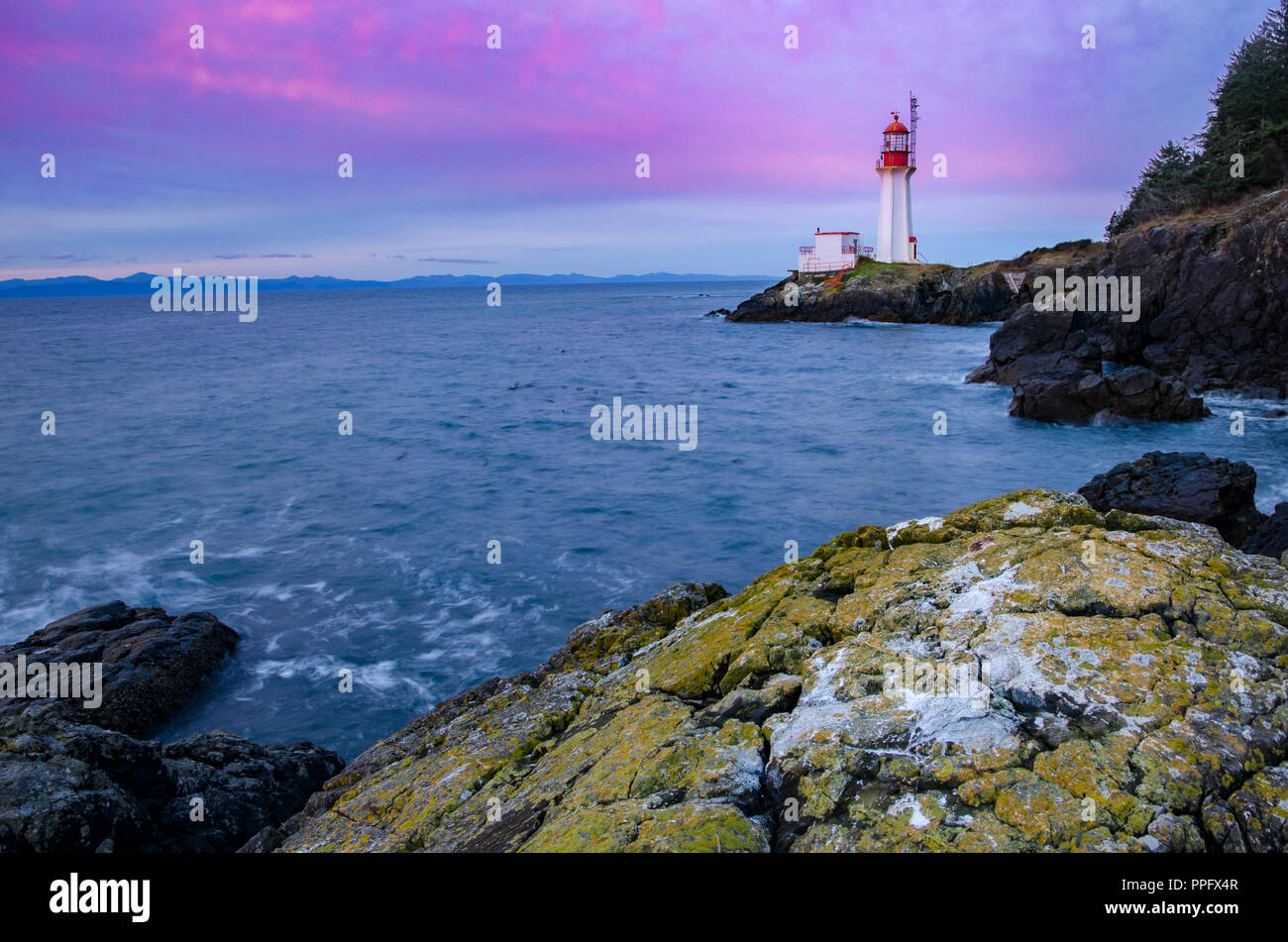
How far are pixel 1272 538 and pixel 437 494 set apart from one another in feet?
68.9

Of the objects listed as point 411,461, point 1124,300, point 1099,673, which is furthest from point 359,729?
point 1124,300

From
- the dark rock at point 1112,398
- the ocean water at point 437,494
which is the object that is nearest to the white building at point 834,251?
the ocean water at point 437,494

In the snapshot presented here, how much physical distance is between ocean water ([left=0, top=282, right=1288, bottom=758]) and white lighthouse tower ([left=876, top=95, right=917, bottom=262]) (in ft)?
118

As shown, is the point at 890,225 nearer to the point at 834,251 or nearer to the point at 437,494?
the point at 834,251

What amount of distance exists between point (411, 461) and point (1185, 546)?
1031 inches

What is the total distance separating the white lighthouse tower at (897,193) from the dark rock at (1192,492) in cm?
7298

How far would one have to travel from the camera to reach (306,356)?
6756 cm

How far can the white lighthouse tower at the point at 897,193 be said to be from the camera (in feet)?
263

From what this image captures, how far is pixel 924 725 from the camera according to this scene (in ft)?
16.6

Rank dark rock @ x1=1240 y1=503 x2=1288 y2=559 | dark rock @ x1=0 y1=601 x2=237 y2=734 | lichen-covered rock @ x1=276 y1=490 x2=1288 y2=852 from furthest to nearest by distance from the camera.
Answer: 1. dark rock @ x1=1240 y1=503 x2=1288 y2=559
2. dark rock @ x1=0 y1=601 x2=237 y2=734
3. lichen-covered rock @ x1=276 y1=490 x2=1288 y2=852

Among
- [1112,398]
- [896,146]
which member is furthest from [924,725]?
[896,146]

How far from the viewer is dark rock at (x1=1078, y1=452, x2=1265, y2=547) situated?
587 inches

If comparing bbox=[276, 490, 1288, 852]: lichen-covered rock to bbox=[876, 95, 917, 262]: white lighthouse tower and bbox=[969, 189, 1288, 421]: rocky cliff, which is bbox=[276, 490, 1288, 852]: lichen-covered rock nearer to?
bbox=[969, 189, 1288, 421]: rocky cliff

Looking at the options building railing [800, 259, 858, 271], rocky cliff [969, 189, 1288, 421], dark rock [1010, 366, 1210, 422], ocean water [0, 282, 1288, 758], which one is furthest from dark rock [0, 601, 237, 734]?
building railing [800, 259, 858, 271]
